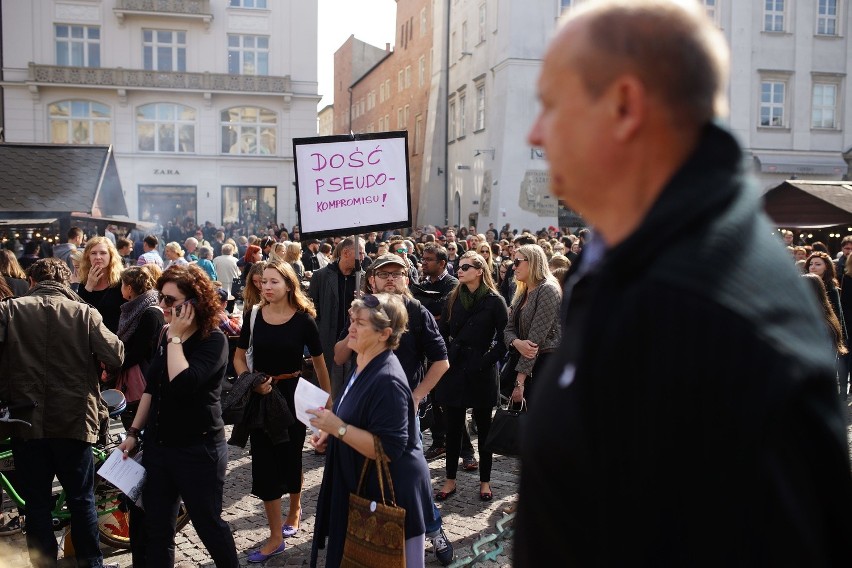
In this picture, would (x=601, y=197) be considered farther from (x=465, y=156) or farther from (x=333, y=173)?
(x=465, y=156)

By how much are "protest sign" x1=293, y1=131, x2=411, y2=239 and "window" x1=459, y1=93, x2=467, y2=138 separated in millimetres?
33480

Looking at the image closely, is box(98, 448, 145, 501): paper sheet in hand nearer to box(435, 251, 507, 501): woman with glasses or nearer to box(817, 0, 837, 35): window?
box(435, 251, 507, 501): woman with glasses

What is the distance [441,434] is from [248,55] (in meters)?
34.9

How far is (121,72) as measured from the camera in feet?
123

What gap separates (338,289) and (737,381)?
6746mm

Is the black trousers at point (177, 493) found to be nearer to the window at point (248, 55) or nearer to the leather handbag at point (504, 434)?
the leather handbag at point (504, 434)

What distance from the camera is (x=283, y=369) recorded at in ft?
18.4

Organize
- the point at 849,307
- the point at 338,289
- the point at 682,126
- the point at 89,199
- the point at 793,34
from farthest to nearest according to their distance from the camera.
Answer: the point at 793,34 → the point at 89,199 → the point at 849,307 → the point at 338,289 → the point at 682,126

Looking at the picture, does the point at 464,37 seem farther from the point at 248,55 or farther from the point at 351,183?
the point at 351,183

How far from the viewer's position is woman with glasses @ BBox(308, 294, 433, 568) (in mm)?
3893

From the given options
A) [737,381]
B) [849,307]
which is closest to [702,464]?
[737,381]

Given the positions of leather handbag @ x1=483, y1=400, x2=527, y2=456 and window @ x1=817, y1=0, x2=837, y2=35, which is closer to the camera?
leather handbag @ x1=483, y1=400, x2=527, y2=456

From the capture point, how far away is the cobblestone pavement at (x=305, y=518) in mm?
5379

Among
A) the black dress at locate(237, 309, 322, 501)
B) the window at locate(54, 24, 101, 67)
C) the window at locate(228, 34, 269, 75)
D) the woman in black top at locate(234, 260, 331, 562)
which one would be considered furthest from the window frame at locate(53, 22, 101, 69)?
the black dress at locate(237, 309, 322, 501)
